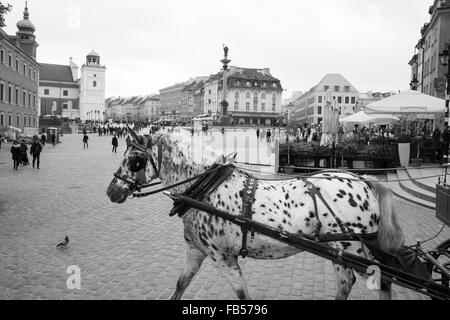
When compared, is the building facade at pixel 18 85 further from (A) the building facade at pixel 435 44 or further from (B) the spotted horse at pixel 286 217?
(B) the spotted horse at pixel 286 217

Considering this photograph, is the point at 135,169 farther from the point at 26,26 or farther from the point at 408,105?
the point at 26,26

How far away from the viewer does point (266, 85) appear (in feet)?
375

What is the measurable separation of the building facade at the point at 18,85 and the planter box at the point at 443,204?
4615cm

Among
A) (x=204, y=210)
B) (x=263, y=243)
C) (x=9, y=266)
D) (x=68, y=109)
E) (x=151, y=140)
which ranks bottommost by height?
(x=9, y=266)

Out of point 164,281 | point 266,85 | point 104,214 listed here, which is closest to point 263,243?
point 164,281

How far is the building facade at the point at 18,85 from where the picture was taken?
155 feet

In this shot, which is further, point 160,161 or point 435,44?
point 435,44

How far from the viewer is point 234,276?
3.97 meters

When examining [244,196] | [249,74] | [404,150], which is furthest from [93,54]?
[244,196]

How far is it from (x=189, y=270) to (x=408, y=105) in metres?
13.3

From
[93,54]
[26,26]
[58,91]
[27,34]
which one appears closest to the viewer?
[27,34]
